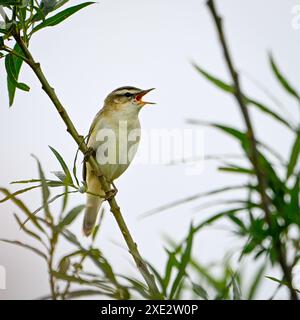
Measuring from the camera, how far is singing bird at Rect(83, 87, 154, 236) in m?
4.07

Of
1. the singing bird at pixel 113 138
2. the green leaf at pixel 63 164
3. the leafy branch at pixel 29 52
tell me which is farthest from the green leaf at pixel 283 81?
the singing bird at pixel 113 138

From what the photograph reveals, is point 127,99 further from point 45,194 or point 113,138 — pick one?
point 45,194

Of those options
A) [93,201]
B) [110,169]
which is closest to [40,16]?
[110,169]

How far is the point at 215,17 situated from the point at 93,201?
417 centimetres

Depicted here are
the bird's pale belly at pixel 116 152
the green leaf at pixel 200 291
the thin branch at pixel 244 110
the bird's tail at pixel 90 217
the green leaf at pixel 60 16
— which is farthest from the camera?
the bird's tail at pixel 90 217

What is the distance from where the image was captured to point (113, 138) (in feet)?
13.8

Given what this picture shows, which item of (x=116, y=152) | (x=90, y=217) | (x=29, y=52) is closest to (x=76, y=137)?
(x=29, y=52)

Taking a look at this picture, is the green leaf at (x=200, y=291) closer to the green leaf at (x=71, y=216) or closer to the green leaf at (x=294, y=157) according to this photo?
the green leaf at (x=71, y=216)

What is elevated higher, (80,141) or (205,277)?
(80,141)

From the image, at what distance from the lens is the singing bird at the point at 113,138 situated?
4.07m

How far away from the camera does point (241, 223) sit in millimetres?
1172

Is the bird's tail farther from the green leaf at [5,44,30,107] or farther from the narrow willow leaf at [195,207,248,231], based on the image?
the narrow willow leaf at [195,207,248,231]

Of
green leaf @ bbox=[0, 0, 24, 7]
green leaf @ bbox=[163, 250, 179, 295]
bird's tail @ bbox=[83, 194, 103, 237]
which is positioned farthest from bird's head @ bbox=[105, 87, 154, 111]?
green leaf @ bbox=[163, 250, 179, 295]
